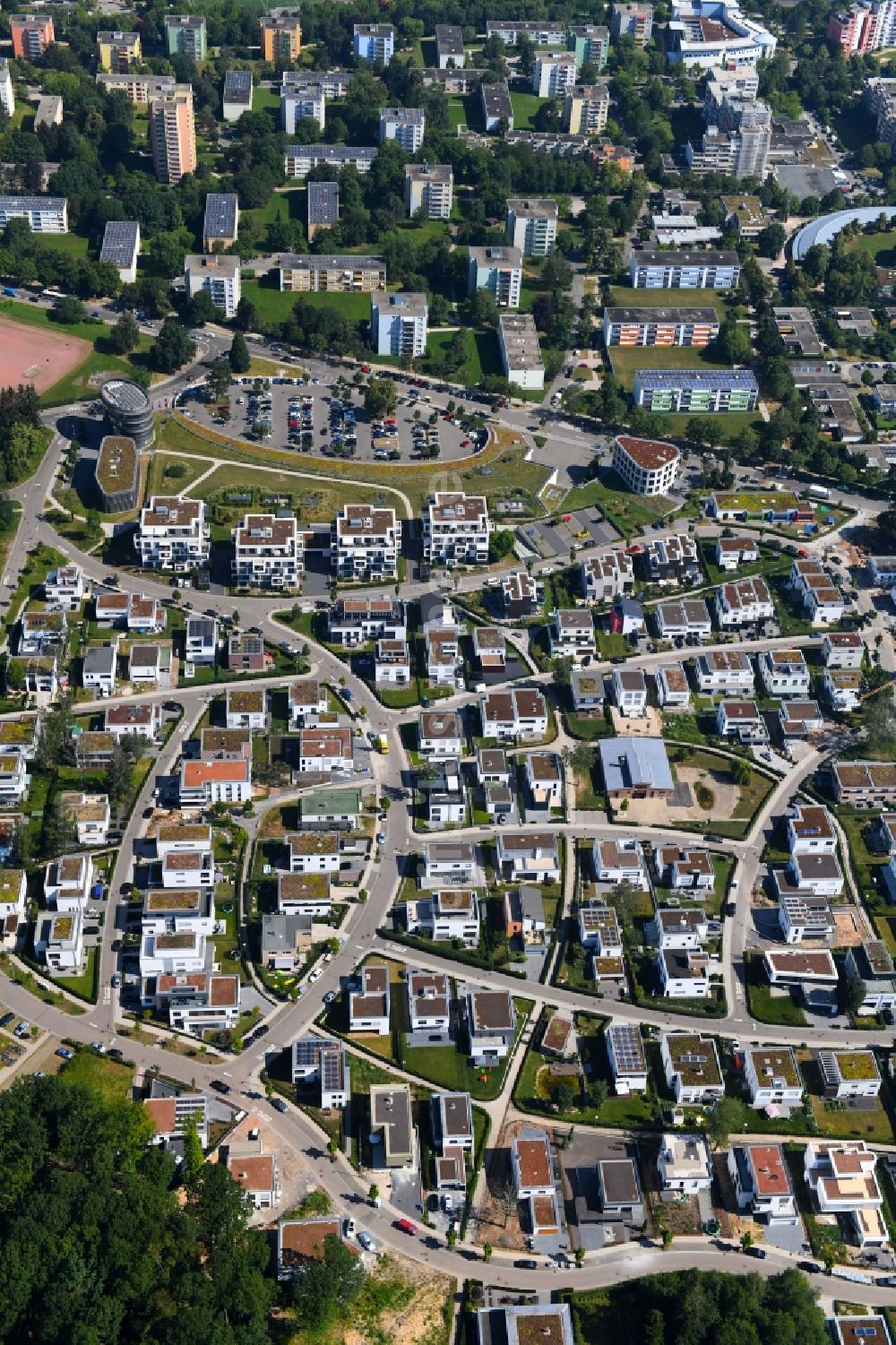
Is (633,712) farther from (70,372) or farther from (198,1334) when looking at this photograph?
(70,372)

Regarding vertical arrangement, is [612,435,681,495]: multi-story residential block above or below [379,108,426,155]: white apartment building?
below

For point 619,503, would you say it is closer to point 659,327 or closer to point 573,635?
point 573,635


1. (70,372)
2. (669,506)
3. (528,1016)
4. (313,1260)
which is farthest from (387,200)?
(313,1260)

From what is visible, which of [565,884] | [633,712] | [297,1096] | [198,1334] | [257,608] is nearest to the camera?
[198,1334]

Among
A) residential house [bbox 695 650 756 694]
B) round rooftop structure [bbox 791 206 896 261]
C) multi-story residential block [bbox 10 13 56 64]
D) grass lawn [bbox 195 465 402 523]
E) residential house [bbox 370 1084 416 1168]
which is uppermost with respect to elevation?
multi-story residential block [bbox 10 13 56 64]

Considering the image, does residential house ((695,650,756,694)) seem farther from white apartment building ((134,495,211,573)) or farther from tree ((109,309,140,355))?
tree ((109,309,140,355))

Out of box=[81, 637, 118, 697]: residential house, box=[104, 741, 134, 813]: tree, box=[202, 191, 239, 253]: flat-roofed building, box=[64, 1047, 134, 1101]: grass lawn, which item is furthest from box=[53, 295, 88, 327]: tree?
box=[64, 1047, 134, 1101]: grass lawn
